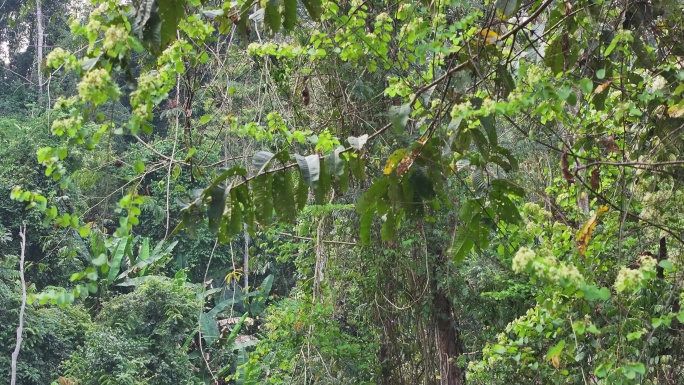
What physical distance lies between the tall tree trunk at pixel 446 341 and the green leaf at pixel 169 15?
10.1ft

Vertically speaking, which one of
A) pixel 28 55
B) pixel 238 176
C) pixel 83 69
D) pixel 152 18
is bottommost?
pixel 238 176

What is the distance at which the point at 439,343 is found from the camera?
4180mm

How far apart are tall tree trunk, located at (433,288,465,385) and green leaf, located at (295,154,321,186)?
2820 millimetres

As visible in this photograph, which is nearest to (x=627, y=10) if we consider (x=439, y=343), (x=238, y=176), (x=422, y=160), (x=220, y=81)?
(x=422, y=160)

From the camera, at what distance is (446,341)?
13.8ft

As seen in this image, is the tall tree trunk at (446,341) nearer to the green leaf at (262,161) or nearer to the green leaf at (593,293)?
the green leaf at (262,161)

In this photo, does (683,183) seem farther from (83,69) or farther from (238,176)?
(83,69)

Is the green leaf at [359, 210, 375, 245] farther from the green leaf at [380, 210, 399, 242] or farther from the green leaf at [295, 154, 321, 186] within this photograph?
the green leaf at [295, 154, 321, 186]

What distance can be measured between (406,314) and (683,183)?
2.29 m

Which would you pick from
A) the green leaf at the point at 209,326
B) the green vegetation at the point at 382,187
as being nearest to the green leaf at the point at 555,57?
the green vegetation at the point at 382,187

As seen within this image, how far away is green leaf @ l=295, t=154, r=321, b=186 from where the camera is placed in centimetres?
137

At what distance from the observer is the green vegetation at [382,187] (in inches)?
53.7

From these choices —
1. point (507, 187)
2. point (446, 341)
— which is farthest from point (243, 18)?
point (446, 341)

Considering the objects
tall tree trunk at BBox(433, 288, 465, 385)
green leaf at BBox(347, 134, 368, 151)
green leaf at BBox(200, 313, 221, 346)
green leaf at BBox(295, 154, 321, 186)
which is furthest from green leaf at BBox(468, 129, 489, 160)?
green leaf at BBox(200, 313, 221, 346)
